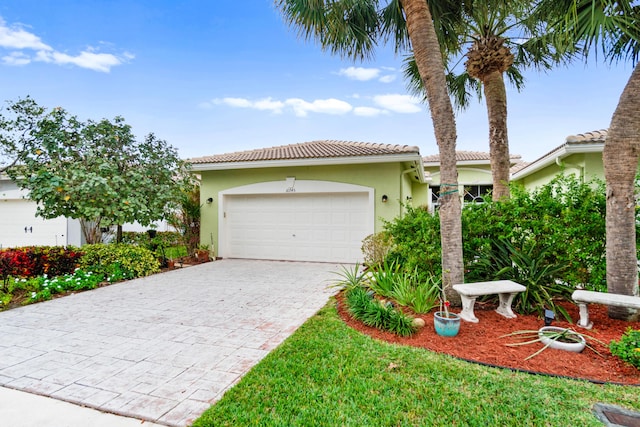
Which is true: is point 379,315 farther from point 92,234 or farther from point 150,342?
point 92,234

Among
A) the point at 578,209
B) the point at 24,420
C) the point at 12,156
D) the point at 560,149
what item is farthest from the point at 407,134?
the point at 24,420

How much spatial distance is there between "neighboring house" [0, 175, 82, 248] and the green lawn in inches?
557

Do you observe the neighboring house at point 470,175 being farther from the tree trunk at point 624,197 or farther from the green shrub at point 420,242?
the tree trunk at point 624,197

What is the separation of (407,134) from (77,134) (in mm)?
14979

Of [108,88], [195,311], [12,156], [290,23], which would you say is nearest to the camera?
[195,311]

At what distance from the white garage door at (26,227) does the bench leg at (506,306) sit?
16.1 metres

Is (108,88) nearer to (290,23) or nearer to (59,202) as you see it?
(59,202)

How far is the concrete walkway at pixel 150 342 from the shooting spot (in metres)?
2.95

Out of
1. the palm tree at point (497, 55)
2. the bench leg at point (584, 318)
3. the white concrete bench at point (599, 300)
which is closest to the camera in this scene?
the white concrete bench at point (599, 300)

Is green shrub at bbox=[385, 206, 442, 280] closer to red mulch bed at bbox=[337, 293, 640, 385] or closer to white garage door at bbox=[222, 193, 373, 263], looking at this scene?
red mulch bed at bbox=[337, 293, 640, 385]

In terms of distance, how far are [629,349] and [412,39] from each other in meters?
5.04

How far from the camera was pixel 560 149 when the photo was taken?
349 inches

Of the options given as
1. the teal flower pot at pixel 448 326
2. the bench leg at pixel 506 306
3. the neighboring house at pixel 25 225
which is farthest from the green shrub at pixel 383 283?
the neighboring house at pixel 25 225

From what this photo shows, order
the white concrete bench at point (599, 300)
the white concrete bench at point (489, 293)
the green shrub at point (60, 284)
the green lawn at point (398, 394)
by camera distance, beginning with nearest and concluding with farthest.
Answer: the green lawn at point (398, 394) < the white concrete bench at point (599, 300) < the white concrete bench at point (489, 293) < the green shrub at point (60, 284)
